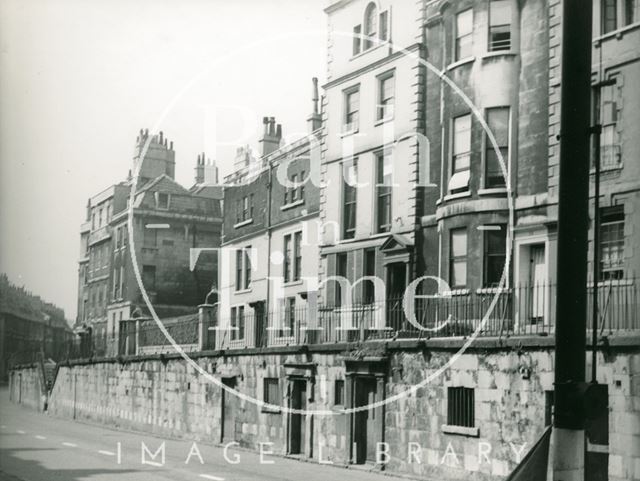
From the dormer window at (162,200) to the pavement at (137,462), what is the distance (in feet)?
74.3

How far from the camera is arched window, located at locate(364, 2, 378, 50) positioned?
103 ft

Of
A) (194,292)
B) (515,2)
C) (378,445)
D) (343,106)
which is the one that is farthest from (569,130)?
(194,292)

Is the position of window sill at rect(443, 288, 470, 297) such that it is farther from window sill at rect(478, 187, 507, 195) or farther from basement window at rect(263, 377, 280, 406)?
basement window at rect(263, 377, 280, 406)

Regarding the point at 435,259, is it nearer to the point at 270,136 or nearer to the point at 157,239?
the point at 270,136

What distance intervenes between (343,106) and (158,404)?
609 inches

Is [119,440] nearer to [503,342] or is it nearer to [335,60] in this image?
[335,60]

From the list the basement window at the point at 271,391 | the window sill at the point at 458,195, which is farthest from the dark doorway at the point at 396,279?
the basement window at the point at 271,391

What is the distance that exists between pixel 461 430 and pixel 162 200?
39111 millimetres

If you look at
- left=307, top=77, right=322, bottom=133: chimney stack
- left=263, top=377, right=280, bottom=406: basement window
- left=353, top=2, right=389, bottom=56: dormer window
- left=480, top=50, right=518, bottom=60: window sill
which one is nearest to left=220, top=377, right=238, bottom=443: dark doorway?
left=263, top=377, right=280, bottom=406: basement window

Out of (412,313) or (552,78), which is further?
(412,313)

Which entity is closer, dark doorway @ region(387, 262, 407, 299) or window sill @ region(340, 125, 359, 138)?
dark doorway @ region(387, 262, 407, 299)

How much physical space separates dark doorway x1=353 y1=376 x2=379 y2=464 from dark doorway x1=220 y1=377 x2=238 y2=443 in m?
8.21

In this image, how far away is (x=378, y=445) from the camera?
22.7 m

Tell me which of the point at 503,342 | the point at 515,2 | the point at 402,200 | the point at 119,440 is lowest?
the point at 119,440
